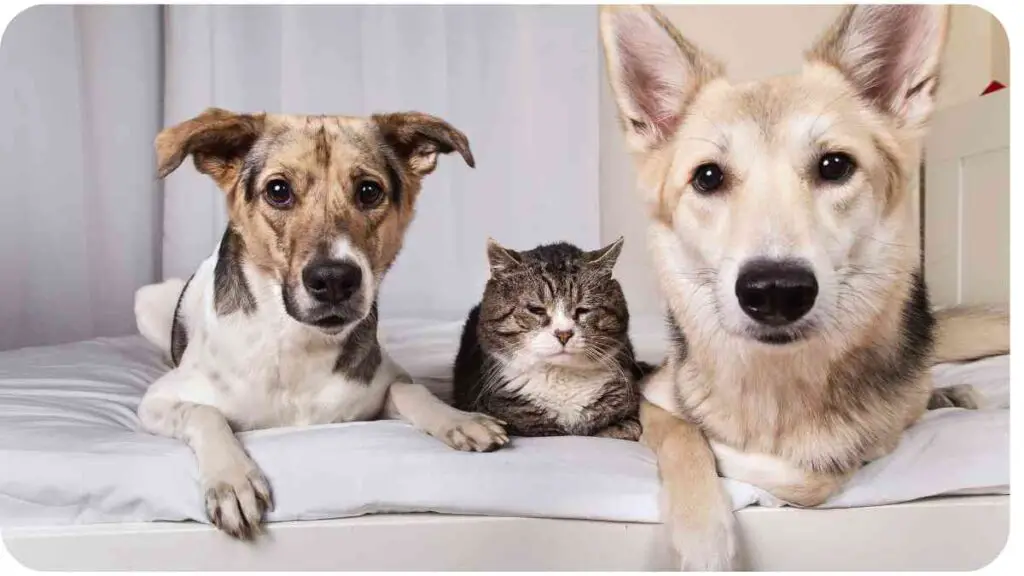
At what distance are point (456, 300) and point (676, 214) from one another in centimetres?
111

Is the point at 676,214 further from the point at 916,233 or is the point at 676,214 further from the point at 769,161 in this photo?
the point at 916,233

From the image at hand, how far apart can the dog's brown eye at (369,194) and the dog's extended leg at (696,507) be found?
0.72m

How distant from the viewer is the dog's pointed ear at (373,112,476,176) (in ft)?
4.86

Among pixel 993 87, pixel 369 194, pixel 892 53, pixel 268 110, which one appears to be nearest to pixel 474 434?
pixel 369 194

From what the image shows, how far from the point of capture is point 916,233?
1.36 metres

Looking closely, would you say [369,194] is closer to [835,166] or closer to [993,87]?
[835,166]

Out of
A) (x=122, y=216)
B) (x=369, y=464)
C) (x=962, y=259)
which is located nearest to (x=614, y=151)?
(x=962, y=259)

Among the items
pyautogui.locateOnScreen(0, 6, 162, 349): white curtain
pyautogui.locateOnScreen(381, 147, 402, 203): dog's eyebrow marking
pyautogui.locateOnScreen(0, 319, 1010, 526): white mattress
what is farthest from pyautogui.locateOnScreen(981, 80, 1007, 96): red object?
pyautogui.locateOnScreen(0, 6, 162, 349): white curtain

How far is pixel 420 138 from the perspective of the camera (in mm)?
1564

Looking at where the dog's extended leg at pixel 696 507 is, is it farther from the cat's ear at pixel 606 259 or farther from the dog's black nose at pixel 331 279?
the dog's black nose at pixel 331 279

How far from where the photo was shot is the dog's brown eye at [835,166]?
3.83 ft

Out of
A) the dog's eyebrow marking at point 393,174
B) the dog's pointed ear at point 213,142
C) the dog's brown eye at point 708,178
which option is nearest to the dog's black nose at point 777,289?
the dog's brown eye at point 708,178

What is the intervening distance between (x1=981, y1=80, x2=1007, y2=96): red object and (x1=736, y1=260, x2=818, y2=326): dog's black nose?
1114 mm

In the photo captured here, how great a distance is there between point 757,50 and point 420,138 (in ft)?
2.73
